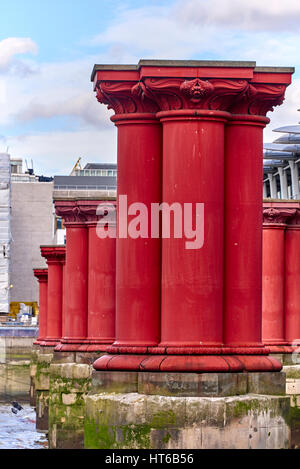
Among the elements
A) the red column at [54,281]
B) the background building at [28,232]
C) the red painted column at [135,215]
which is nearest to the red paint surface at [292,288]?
the red painted column at [135,215]

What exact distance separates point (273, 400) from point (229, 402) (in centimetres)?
65

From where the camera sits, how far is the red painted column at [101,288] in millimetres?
29953

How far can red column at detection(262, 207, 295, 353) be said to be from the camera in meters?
29.1

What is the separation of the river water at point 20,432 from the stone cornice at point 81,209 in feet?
55.6

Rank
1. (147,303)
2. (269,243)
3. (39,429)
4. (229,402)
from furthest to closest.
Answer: (39,429), (269,243), (147,303), (229,402)

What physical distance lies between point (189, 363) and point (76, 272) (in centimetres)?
1753

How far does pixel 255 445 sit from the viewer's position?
13500 mm

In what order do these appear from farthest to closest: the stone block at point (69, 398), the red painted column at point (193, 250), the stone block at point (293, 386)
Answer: the stone block at point (69, 398)
the stone block at point (293, 386)
the red painted column at point (193, 250)

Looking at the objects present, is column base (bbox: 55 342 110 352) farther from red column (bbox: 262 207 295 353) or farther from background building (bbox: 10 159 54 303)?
background building (bbox: 10 159 54 303)

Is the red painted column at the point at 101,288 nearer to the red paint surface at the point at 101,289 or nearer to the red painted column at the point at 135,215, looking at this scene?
the red paint surface at the point at 101,289

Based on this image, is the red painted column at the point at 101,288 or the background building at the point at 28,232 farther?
the background building at the point at 28,232
